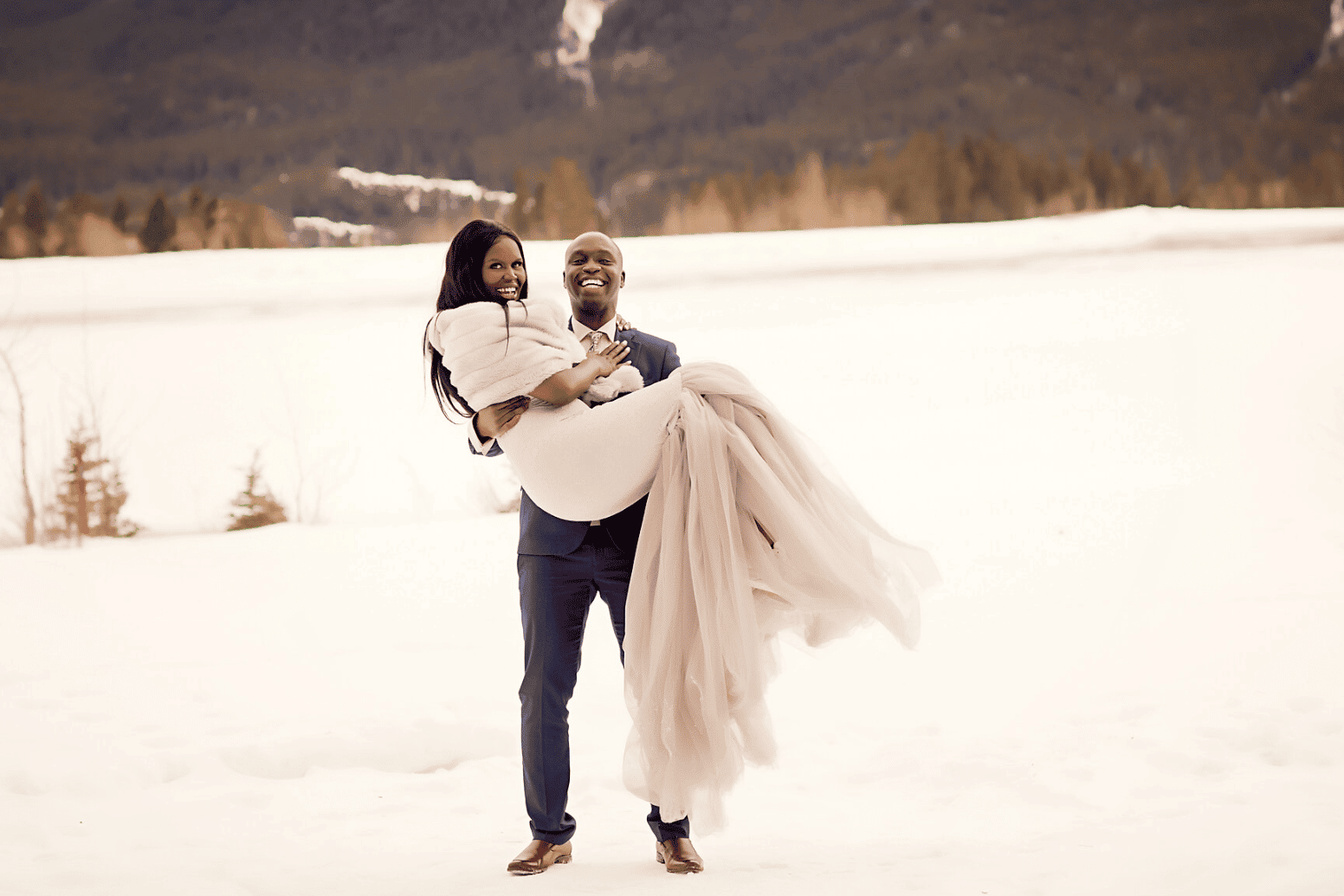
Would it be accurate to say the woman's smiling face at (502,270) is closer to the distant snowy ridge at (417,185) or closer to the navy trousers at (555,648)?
the navy trousers at (555,648)

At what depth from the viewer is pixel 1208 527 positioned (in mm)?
4816

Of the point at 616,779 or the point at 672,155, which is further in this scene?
the point at 672,155

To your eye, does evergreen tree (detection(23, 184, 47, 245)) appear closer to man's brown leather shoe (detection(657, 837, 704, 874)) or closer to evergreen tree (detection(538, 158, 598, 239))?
evergreen tree (detection(538, 158, 598, 239))

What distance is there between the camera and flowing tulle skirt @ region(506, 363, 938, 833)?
6.05 ft

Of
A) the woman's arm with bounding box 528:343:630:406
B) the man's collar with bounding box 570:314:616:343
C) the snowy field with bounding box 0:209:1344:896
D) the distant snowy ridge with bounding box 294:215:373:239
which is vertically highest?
the distant snowy ridge with bounding box 294:215:373:239

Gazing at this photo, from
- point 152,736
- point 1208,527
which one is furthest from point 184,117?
point 1208,527

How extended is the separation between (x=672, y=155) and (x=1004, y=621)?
386cm

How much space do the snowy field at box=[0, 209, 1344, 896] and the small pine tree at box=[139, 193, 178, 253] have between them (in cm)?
14

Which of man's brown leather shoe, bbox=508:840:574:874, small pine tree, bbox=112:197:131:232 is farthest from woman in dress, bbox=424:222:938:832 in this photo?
small pine tree, bbox=112:197:131:232

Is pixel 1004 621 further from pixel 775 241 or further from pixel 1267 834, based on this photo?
pixel 775 241

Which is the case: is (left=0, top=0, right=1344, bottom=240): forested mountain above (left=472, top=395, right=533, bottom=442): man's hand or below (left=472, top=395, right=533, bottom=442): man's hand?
above

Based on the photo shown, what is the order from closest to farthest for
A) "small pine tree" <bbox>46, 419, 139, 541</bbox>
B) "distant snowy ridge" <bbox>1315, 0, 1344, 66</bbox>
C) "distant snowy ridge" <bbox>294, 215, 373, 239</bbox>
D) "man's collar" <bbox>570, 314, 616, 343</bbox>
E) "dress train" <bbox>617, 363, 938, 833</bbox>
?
1. "dress train" <bbox>617, 363, 938, 833</bbox>
2. "man's collar" <bbox>570, 314, 616, 343</bbox>
3. "small pine tree" <bbox>46, 419, 139, 541</bbox>
4. "distant snowy ridge" <bbox>294, 215, 373, 239</bbox>
5. "distant snowy ridge" <bbox>1315, 0, 1344, 66</bbox>

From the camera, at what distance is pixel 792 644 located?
7.22 ft

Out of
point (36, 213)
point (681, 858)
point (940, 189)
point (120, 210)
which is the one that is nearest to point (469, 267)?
point (681, 858)
